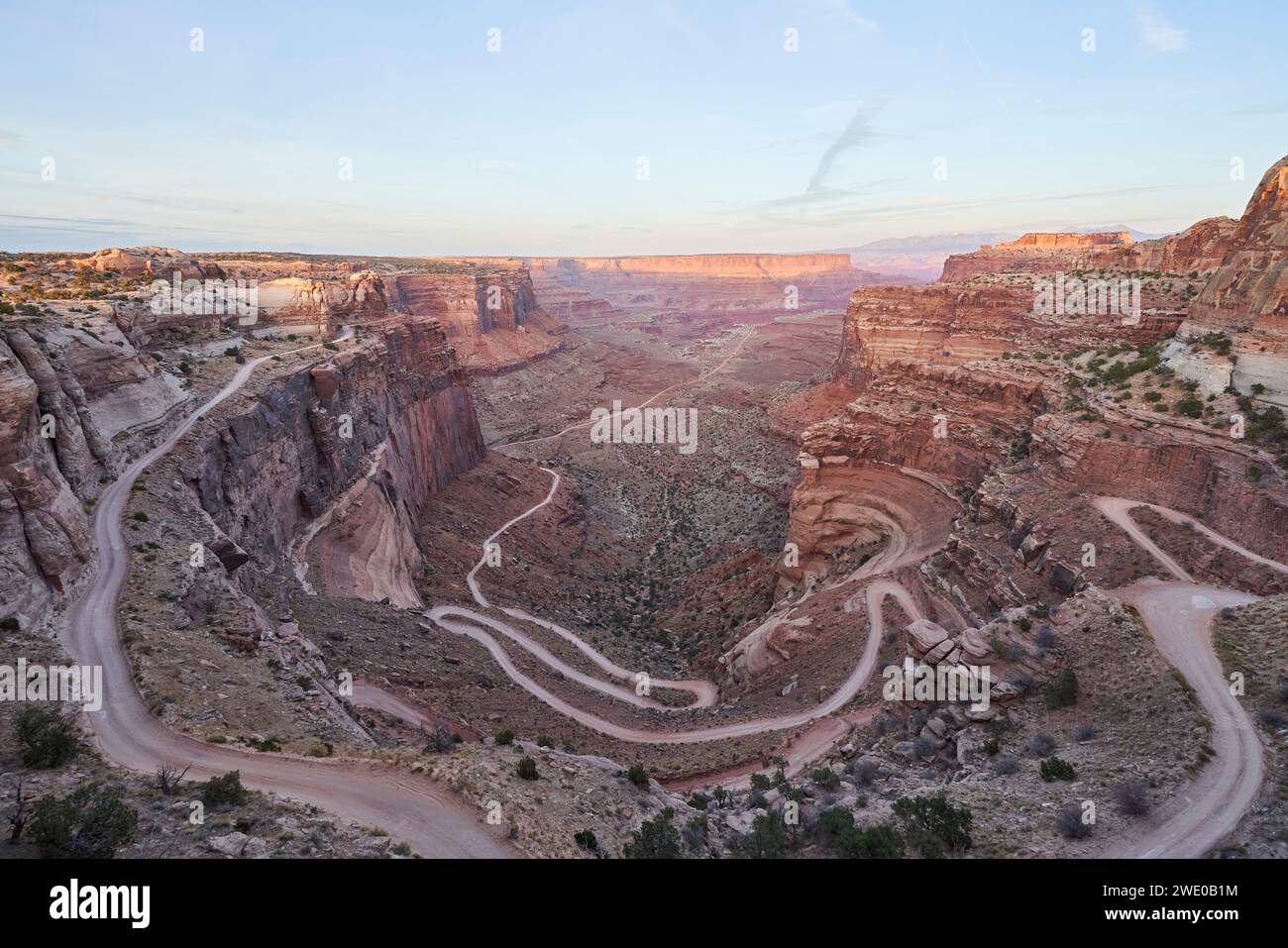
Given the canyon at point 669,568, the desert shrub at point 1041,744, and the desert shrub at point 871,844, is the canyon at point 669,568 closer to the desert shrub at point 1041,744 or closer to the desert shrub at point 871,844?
the desert shrub at point 1041,744

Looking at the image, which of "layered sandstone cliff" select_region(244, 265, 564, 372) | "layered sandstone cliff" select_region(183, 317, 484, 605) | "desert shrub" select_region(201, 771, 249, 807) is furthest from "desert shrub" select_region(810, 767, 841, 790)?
"layered sandstone cliff" select_region(244, 265, 564, 372)

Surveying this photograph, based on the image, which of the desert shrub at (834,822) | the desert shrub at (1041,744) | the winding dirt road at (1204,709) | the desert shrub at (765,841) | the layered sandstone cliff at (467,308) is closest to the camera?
the winding dirt road at (1204,709)

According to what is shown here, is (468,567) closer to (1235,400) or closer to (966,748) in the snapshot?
(966,748)

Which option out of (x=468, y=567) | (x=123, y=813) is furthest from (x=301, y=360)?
(x=123, y=813)

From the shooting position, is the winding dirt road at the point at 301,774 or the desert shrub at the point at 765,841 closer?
the winding dirt road at the point at 301,774

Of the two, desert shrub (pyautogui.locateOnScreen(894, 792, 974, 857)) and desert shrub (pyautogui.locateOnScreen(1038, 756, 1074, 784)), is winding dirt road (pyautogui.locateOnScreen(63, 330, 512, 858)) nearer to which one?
desert shrub (pyautogui.locateOnScreen(894, 792, 974, 857))

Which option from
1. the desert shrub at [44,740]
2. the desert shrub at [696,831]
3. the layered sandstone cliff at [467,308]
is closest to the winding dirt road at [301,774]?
the desert shrub at [44,740]

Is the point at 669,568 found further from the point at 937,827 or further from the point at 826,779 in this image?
the point at 937,827
